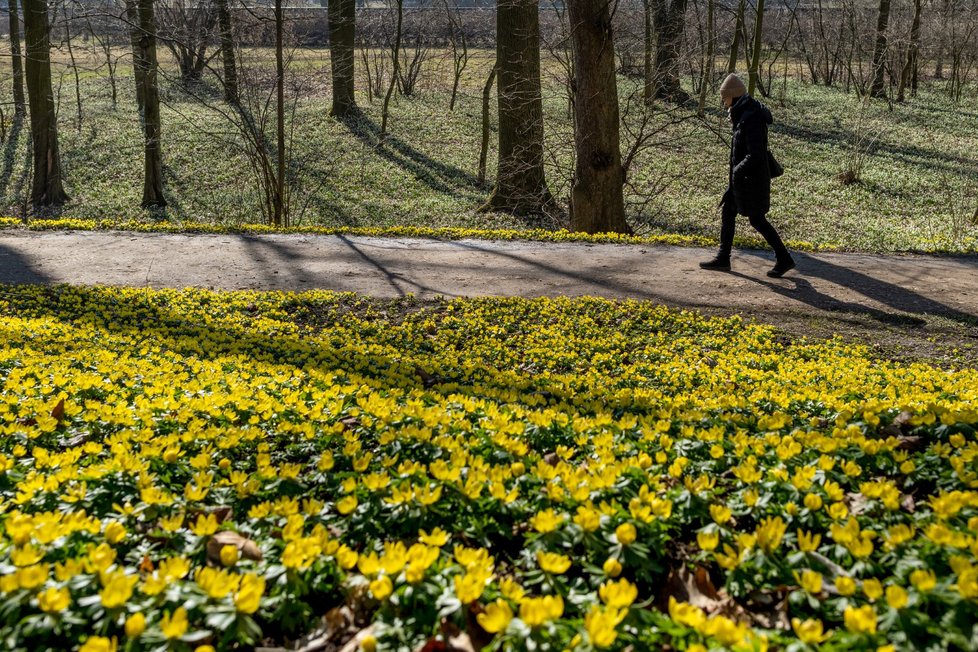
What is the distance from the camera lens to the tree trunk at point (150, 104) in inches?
623

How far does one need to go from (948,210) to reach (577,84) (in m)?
12.8

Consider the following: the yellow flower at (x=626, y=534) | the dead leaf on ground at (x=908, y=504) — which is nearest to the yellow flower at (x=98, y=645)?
the yellow flower at (x=626, y=534)

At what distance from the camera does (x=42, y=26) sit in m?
16.2

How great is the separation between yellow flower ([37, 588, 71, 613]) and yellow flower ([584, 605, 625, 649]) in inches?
50.0

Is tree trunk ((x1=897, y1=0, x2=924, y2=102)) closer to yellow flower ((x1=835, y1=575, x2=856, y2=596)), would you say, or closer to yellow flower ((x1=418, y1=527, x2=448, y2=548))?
yellow flower ((x1=835, y1=575, x2=856, y2=596))

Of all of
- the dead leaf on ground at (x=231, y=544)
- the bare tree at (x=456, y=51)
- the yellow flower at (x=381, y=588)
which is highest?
the bare tree at (x=456, y=51)

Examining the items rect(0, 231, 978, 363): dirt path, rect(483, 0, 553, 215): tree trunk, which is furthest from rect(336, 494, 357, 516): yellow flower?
rect(483, 0, 553, 215): tree trunk

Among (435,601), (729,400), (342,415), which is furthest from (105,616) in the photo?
(729,400)

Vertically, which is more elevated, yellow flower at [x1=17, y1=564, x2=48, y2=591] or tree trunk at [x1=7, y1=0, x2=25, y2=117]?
tree trunk at [x1=7, y1=0, x2=25, y2=117]

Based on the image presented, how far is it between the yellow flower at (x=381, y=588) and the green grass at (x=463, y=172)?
13.5 m

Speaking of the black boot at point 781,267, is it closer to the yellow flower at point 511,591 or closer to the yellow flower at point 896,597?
the yellow flower at point 896,597

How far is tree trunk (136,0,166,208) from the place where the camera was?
15.8 m

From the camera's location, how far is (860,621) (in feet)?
5.58

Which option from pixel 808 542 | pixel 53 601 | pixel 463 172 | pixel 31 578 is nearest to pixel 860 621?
pixel 808 542
